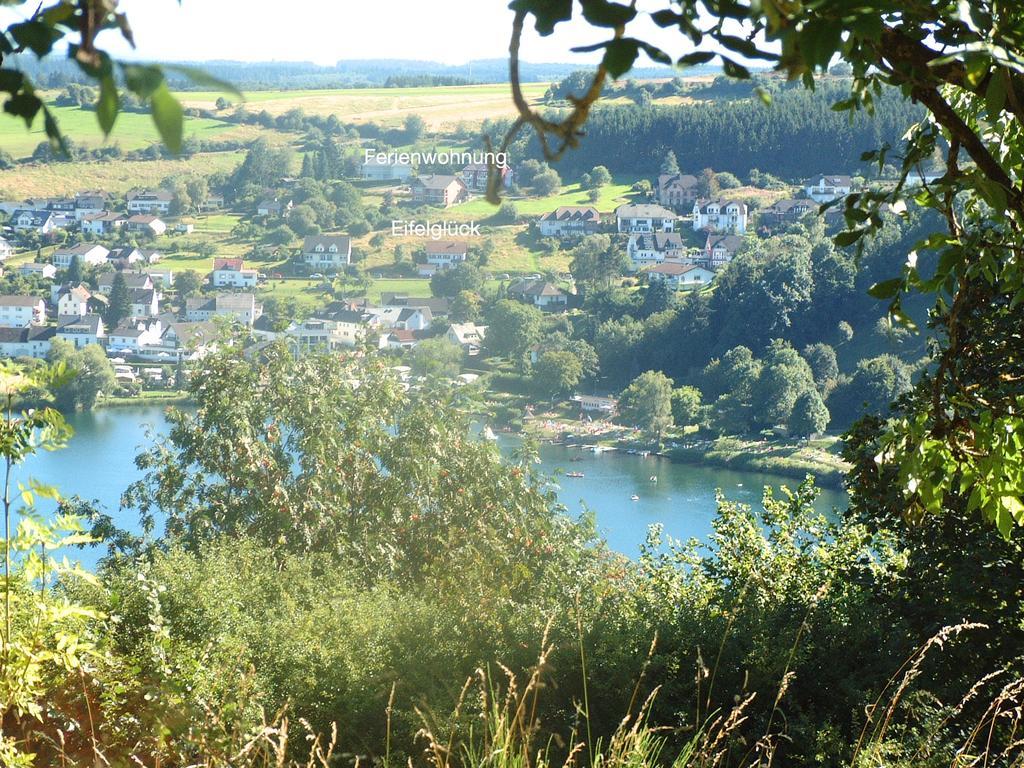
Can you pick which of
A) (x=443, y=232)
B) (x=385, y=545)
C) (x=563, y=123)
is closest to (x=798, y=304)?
(x=443, y=232)

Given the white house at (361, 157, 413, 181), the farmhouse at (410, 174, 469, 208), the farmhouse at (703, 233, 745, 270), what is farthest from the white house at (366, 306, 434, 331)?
the white house at (361, 157, 413, 181)

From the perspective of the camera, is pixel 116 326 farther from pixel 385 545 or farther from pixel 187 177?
pixel 385 545

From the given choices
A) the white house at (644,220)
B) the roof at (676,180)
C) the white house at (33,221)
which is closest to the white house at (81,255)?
the white house at (33,221)

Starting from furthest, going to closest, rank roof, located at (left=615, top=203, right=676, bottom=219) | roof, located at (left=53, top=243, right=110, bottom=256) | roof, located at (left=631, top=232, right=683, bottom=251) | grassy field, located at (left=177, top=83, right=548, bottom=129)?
grassy field, located at (left=177, top=83, right=548, bottom=129), roof, located at (left=615, top=203, right=676, bottom=219), roof, located at (left=631, top=232, right=683, bottom=251), roof, located at (left=53, top=243, right=110, bottom=256)

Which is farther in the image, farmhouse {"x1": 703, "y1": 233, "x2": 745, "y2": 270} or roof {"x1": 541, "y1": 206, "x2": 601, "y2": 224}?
roof {"x1": 541, "y1": 206, "x2": 601, "y2": 224}

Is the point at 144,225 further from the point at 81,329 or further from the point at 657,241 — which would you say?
the point at 657,241

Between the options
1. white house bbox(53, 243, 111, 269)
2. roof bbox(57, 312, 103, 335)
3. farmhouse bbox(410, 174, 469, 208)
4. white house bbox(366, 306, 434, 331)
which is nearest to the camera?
roof bbox(57, 312, 103, 335)

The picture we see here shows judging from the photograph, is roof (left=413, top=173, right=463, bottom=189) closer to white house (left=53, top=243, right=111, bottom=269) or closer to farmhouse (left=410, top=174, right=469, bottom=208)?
farmhouse (left=410, top=174, right=469, bottom=208)
